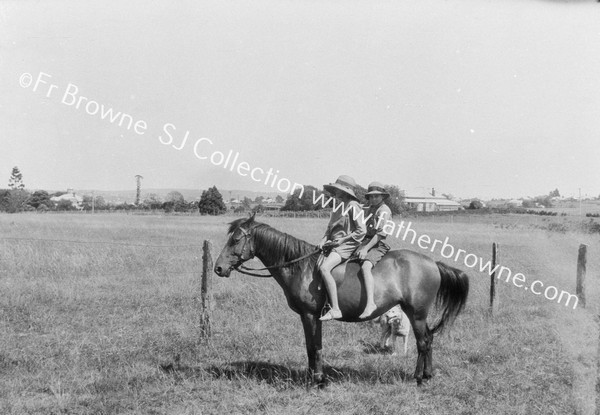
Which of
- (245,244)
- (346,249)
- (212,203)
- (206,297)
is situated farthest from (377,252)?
(212,203)

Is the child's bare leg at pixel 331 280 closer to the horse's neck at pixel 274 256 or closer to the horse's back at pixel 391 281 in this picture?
the horse's back at pixel 391 281

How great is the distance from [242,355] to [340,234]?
9.37 ft

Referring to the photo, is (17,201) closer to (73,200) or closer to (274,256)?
(73,200)

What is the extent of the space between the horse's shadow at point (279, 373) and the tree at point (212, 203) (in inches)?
1955

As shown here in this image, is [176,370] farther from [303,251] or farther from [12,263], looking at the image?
[12,263]

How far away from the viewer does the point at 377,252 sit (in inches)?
271

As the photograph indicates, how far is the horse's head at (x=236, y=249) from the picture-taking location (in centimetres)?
624

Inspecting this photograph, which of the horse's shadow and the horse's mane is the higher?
the horse's mane

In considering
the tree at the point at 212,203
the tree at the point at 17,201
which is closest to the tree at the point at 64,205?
the tree at the point at 17,201

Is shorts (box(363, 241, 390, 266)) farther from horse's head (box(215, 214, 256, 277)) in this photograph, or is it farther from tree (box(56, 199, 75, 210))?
tree (box(56, 199, 75, 210))

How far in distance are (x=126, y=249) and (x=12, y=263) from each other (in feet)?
18.7

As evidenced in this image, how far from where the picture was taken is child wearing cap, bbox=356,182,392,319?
618 centimetres

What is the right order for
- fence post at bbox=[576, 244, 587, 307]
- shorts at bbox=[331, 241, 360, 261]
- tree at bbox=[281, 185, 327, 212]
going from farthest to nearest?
tree at bbox=[281, 185, 327, 212]
fence post at bbox=[576, 244, 587, 307]
shorts at bbox=[331, 241, 360, 261]

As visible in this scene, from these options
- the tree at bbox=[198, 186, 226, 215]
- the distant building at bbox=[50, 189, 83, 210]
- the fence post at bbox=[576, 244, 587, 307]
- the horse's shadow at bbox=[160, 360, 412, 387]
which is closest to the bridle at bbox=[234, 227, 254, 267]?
the horse's shadow at bbox=[160, 360, 412, 387]
